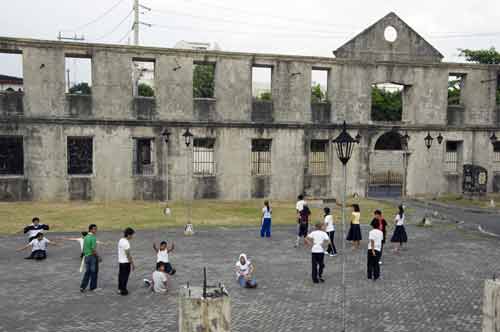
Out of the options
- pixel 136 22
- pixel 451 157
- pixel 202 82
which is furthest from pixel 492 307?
pixel 202 82

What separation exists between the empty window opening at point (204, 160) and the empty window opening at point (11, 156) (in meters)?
8.82

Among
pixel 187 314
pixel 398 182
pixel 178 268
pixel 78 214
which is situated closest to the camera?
pixel 187 314

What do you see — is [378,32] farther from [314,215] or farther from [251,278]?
[251,278]

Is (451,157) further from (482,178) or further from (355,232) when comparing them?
(355,232)

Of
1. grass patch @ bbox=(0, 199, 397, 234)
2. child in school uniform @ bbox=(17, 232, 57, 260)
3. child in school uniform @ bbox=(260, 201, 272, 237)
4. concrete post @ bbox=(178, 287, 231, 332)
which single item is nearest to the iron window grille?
grass patch @ bbox=(0, 199, 397, 234)

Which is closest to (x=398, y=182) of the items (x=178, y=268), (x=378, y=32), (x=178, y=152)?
(x=378, y=32)

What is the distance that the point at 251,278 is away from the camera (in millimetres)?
12555

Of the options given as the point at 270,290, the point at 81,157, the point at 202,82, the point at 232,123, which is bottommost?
the point at 270,290

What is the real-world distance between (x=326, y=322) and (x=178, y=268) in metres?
5.26

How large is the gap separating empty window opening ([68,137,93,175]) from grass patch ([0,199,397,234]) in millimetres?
1940

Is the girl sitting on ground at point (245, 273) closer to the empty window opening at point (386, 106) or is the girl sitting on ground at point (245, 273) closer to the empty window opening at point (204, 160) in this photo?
the empty window opening at point (204, 160)

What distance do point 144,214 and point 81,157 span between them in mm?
6065

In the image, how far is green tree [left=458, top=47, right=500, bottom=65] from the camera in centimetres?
4394

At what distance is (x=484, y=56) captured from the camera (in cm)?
4444
